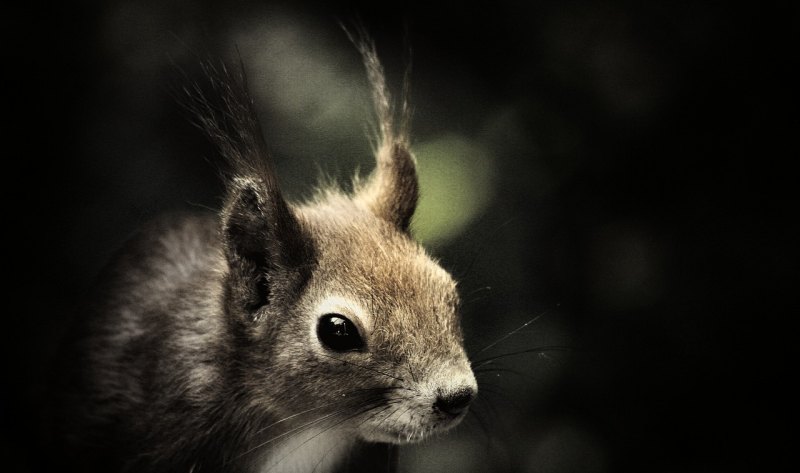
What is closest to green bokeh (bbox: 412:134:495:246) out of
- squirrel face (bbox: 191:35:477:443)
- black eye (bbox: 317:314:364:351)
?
squirrel face (bbox: 191:35:477:443)

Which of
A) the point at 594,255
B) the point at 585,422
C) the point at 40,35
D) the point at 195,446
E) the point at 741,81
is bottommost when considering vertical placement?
the point at 585,422

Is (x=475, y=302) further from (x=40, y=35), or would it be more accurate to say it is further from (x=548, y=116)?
(x=40, y=35)

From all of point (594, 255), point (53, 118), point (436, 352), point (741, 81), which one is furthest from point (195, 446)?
point (741, 81)

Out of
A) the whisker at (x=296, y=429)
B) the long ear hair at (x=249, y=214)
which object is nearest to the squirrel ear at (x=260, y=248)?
the long ear hair at (x=249, y=214)

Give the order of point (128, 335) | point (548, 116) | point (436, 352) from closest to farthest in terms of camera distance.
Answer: point (436, 352) < point (128, 335) < point (548, 116)

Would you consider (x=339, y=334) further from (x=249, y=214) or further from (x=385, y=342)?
(x=249, y=214)

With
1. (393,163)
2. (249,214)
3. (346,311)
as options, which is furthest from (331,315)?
(393,163)

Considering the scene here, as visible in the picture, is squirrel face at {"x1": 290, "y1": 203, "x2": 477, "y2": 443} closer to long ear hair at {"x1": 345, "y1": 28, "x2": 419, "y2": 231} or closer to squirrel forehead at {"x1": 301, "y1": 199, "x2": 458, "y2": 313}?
squirrel forehead at {"x1": 301, "y1": 199, "x2": 458, "y2": 313}
